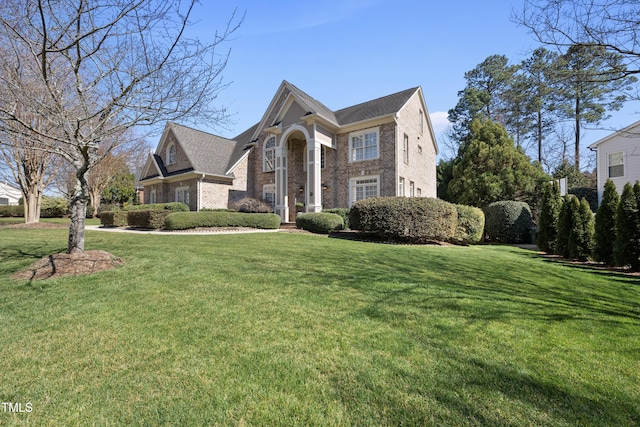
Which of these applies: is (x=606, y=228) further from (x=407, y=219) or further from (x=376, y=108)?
(x=376, y=108)

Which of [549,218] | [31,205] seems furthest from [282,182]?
[31,205]

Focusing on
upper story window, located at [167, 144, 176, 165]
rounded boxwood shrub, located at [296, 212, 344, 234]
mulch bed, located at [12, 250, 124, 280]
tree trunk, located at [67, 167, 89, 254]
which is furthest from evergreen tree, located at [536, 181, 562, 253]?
upper story window, located at [167, 144, 176, 165]

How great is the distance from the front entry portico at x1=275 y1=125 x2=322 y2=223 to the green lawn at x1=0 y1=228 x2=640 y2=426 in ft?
38.8

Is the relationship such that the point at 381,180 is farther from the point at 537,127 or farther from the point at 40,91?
the point at 537,127

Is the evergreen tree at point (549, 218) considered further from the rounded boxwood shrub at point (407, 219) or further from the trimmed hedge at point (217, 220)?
the trimmed hedge at point (217, 220)

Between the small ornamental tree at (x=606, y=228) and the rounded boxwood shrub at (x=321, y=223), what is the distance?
8740 mm

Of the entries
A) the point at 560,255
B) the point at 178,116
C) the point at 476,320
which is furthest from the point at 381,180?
the point at 476,320

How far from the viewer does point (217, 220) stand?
14.0 m

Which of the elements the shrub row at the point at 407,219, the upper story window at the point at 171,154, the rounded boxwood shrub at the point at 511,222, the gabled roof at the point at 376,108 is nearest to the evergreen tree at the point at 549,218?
the shrub row at the point at 407,219

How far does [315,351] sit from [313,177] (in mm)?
14132

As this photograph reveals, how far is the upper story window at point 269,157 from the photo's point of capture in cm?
1995

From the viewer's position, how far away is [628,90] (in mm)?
4988

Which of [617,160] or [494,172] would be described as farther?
[494,172]

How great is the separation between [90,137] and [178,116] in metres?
1.56
